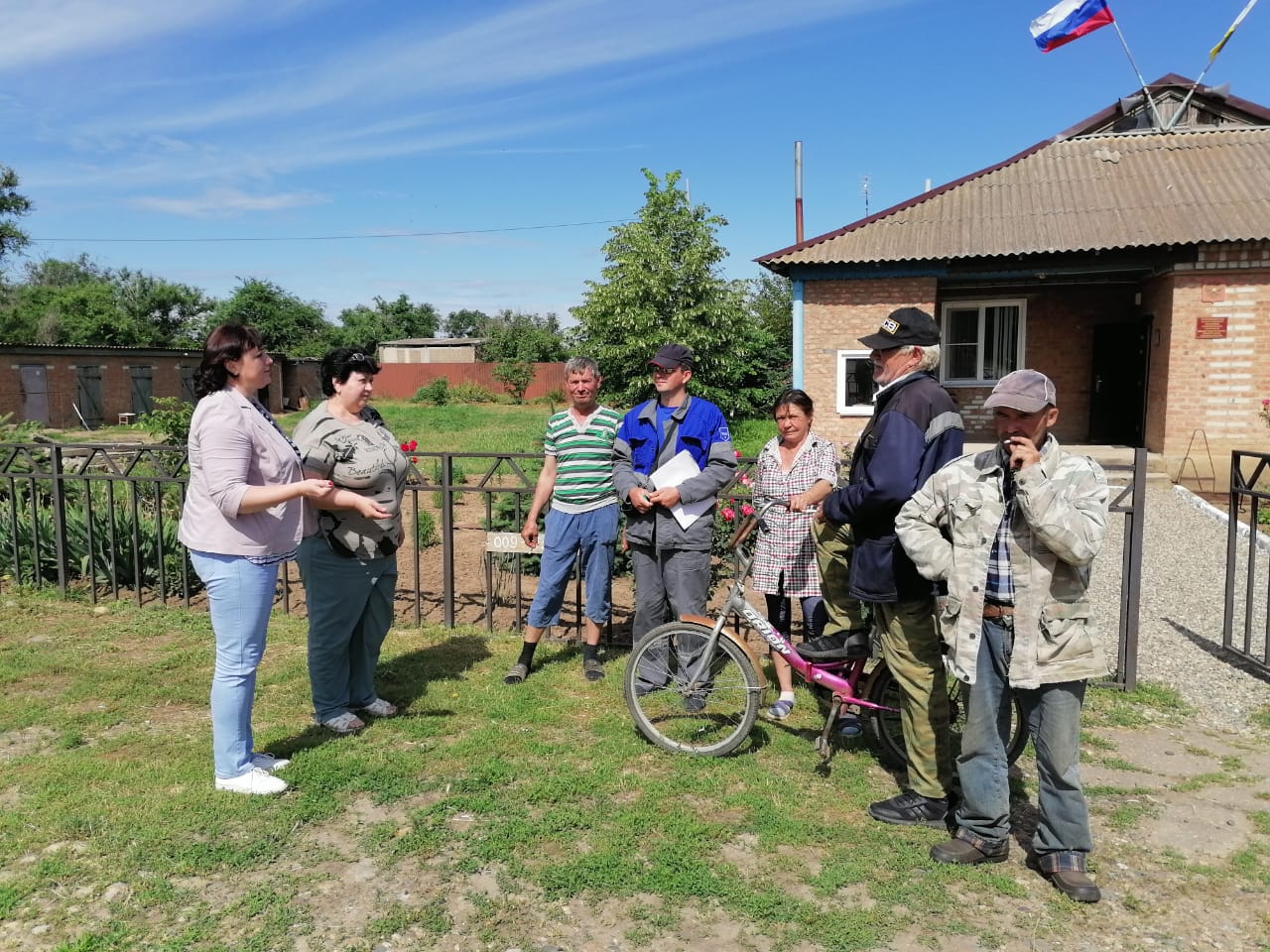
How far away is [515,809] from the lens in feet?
11.3

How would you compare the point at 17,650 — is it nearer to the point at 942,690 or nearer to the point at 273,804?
the point at 273,804

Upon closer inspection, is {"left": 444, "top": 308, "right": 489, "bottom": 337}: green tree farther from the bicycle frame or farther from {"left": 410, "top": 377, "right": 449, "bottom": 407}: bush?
the bicycle frame

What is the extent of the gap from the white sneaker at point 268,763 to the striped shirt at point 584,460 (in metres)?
1.79

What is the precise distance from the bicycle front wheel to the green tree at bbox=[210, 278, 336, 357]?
51345 millimetres

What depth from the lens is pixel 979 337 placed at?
15953 mm

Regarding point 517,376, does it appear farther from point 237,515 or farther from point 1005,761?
point 1005,761

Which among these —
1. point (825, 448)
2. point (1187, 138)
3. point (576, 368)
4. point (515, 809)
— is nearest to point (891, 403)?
point (825, 448)

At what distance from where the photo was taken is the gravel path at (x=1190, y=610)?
491cm

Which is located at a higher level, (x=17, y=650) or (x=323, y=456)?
(x=323, y=456)

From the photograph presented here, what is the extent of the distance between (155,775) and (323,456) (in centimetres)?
148

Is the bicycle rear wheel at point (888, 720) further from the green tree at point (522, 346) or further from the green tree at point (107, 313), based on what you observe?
the green tree at point (107, 313)

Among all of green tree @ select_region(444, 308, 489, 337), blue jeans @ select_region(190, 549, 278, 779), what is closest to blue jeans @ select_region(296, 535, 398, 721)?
blue jeans @ select_region(190, 549, 278, 779)

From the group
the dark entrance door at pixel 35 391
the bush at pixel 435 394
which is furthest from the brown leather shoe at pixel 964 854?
the bush at pixel 435 394

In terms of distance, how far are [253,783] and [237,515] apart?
1.11 meters
